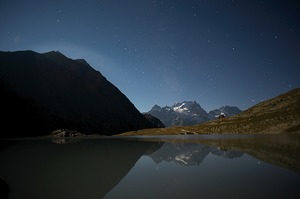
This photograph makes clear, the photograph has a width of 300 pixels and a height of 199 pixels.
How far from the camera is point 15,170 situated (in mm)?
28062

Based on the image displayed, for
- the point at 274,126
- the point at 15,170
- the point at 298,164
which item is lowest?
the point at 15,170

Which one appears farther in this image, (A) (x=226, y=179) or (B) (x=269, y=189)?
(A) (x=226, y=179)

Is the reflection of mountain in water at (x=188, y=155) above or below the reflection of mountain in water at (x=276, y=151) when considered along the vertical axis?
below

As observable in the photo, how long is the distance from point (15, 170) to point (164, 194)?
68.1 ft

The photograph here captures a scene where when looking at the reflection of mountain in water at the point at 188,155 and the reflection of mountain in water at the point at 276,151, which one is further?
the reflection of mountain in water at the point at 188,155

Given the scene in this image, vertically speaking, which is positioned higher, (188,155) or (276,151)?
(276,151)

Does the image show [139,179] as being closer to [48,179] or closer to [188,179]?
[188,179]

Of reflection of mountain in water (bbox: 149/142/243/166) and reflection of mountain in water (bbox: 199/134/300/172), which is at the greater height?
reflection of mountain in water (bbox: 199/134/300/172)

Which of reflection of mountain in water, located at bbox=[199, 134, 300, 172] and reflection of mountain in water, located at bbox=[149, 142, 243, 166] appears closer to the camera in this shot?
reflection of mountain in water, located at bbox=[199, 134, 300, 172]

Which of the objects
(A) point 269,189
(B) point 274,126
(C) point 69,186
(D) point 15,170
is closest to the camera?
(A) point 269,189

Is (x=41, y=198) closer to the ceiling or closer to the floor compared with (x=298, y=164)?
closer to the floor

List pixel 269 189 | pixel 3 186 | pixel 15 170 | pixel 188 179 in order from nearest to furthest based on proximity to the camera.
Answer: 1. pixel 269 189
2. pixel 3 186
3. pixel 188 179
4. pixel 15 170

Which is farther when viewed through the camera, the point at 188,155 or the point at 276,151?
the point at 188,155

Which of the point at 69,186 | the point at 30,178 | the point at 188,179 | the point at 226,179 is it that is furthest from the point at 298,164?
the point at 30,178
